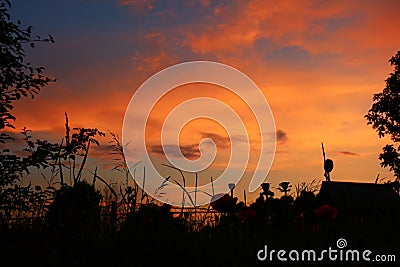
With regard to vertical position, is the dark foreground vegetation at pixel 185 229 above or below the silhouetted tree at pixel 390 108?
below

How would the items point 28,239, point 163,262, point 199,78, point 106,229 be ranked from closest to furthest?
point 163,262 → point 28,239 → point 106,229 → point 199,78

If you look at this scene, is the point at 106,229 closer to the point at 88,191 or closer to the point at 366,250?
the point at 88,191

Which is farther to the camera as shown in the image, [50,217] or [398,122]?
[398,122]

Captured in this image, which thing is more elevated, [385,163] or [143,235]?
[385,163]

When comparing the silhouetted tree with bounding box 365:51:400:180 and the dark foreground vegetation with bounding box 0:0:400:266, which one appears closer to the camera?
the dark foreground vegetation with bounding box 0:0:400:266

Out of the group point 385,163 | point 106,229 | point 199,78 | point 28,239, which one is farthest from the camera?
point 385,163

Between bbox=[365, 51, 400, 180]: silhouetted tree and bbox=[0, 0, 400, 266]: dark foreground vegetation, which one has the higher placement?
bbox=[365, 51, 400, 180]: silhouetted tree

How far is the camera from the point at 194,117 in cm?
706

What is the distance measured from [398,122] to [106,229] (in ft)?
87.8

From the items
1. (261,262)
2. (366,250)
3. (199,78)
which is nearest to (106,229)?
(261,262)

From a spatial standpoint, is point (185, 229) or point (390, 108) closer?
point (185, 229)

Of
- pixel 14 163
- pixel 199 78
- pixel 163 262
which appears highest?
pixel 199 78

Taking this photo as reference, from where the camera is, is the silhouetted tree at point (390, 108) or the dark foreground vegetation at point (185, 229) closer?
the dark foreground vegetation at point (185, 229)

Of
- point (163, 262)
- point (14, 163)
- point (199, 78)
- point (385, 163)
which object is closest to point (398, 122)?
point (385, 163)
